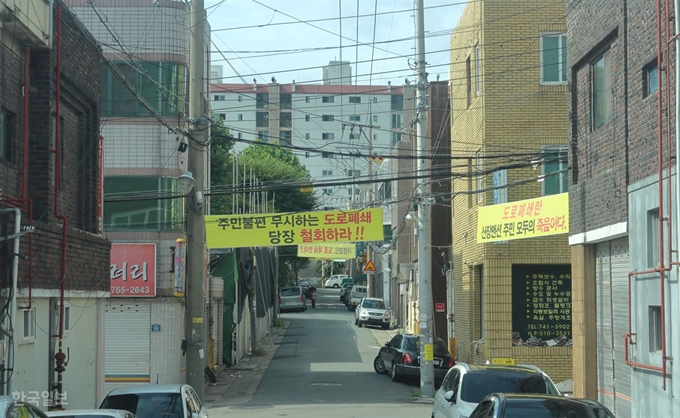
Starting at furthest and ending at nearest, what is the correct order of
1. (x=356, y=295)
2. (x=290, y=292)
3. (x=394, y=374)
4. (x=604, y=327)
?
(x=356, y=295)
(x=290, y=292)
(x=394, y=374)
(x=604, y=327)

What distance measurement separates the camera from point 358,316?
52.5m

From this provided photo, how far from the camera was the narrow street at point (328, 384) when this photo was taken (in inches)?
857

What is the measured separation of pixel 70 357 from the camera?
16.4 metres

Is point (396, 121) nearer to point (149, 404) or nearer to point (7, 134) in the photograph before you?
point (7, 134)

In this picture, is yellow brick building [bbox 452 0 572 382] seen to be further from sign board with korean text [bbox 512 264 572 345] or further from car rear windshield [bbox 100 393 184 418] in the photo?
car rear windshield [bbox 100 393 184 418]

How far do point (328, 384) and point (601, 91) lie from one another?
14.5 m

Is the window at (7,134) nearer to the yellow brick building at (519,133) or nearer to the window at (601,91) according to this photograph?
the window at (601,91)

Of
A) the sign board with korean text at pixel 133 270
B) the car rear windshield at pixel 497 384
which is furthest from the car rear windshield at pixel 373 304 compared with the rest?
the car rear windshield at pixel 497 384

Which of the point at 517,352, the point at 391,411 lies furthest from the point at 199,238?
the point at 517,352

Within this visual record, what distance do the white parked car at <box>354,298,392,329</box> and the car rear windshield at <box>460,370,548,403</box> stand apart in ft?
121

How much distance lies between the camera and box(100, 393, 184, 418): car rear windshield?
13.3 meters

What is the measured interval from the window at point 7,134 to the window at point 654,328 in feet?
32.5

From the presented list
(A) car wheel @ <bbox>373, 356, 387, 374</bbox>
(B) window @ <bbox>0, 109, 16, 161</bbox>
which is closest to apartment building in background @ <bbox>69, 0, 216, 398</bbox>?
(A) car wheel @ <bbox>373, 356, 387, 374</bbox>

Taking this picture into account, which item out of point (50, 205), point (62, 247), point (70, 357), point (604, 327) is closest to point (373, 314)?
point (604, 327)
